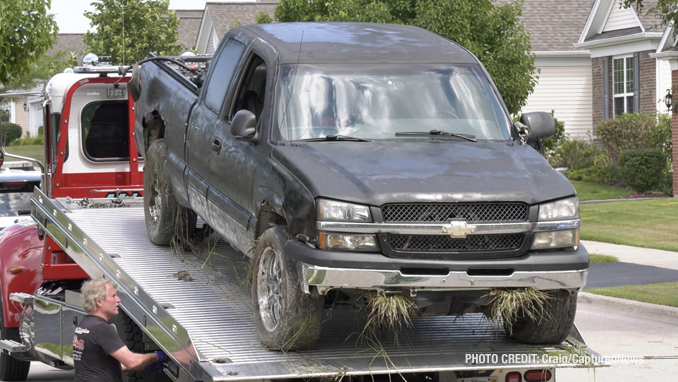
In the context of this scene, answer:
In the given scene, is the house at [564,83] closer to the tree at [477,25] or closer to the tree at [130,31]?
the tree at [130,31]

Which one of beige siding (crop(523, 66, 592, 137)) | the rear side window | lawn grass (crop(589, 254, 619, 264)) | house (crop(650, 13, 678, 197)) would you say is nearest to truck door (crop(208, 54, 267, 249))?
the rear side window

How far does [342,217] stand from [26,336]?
16.9 feet

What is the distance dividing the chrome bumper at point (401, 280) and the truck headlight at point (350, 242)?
0.15 meters

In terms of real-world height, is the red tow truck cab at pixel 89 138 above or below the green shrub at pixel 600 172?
above

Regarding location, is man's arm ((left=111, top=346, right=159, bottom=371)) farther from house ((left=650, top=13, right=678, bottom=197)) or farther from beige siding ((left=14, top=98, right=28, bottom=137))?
beige siding ((left=14, top=98, right=28, bottom=137))

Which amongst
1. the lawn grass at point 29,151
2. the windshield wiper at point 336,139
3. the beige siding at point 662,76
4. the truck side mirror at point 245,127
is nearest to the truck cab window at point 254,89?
the truck side mirror at point 245,127

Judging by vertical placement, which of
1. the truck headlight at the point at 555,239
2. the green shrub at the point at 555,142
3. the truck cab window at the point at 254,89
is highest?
the truck cab window at the point at 254,89

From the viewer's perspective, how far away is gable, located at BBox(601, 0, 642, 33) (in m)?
33.9

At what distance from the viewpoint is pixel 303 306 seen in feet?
20.1

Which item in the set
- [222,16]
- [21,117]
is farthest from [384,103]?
[21,117]

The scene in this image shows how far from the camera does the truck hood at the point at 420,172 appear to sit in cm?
605

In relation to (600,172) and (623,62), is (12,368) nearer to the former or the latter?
(600,172)

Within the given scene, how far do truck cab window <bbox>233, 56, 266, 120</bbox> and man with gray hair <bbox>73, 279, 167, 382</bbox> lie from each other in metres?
1.71

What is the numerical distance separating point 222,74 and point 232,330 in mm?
2449
